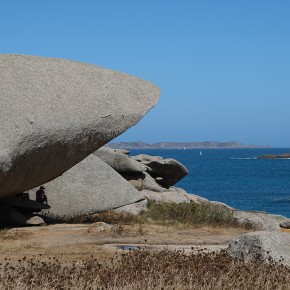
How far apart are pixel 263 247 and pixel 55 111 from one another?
8.11 metres

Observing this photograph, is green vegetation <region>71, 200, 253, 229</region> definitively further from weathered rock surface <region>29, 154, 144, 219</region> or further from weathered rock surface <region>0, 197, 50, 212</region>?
weathered rock surface <region>0, 197, 50, 212</region>

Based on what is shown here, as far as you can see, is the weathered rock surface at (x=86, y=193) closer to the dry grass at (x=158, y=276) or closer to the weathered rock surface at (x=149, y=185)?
the weathered rock surface at (x=149, y=185)

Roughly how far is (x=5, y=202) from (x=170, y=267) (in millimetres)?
10518

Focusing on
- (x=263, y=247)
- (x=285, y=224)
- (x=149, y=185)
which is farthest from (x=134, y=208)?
(x=263, y=247)

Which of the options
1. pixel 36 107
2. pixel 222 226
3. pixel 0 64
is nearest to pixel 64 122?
pixel 36 107

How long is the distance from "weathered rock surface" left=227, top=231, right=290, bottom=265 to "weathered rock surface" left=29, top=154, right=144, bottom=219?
9733mm

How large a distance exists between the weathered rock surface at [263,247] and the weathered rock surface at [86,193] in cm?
973

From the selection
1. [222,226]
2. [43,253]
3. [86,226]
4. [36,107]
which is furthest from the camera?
[222,226]

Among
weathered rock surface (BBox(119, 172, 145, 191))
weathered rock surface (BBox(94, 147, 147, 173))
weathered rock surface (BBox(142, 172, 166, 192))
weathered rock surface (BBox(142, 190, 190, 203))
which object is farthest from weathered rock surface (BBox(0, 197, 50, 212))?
weathered rock surface (BBox(142, 172, 166, 192))

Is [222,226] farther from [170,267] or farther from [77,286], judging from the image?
[77,286]

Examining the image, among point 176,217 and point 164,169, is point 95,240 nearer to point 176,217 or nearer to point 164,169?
point 176,217

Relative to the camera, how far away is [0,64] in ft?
68.3

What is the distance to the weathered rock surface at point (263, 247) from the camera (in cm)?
1406

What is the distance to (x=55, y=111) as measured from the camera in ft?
66.3
